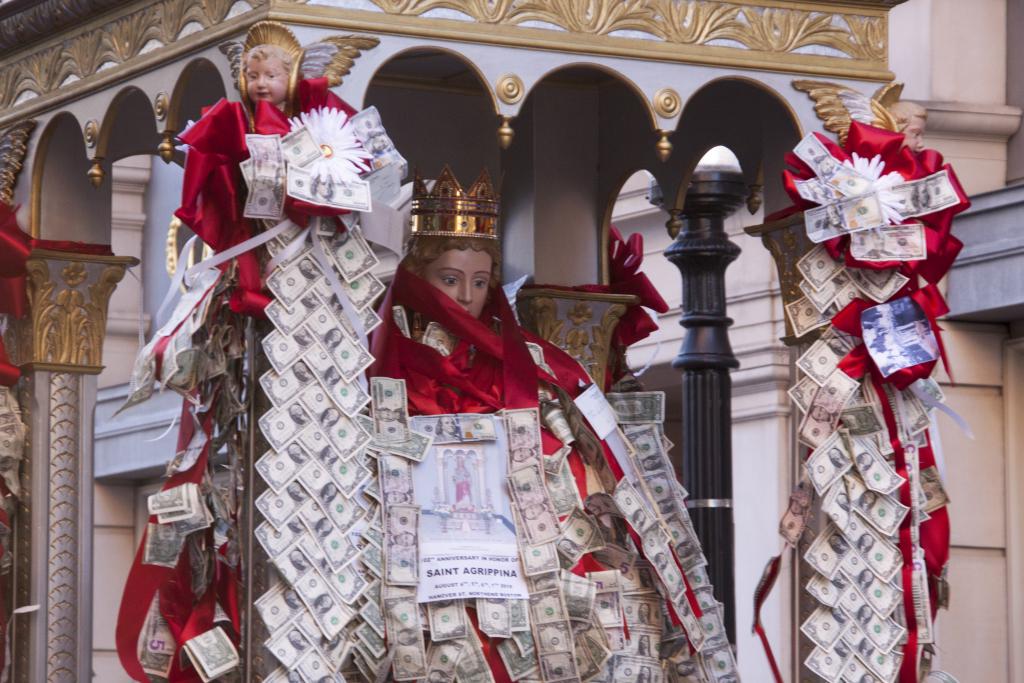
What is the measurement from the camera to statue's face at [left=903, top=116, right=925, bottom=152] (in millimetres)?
8797

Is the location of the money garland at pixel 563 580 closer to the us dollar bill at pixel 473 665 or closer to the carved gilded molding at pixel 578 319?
the us dollar bill at pixel 473 665

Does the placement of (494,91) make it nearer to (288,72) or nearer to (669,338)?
(288,72)

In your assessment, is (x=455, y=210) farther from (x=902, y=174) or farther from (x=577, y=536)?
(x=902, y=174)

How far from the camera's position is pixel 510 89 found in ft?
27.1

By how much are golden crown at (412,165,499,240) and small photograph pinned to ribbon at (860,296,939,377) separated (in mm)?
1415

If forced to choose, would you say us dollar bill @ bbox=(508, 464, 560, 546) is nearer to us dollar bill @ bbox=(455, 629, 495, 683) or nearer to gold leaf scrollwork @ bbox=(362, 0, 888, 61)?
us dollar bill @ bbox=(455, 629, 495, 683)

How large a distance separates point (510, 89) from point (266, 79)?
87 cm

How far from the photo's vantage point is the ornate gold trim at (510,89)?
27.0 ft

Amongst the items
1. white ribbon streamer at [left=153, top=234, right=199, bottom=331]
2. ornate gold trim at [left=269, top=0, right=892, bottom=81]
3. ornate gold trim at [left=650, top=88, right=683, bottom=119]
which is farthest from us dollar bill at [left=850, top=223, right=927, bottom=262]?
white ribbon streamer at [left=153, top=234, right=199, bottom=331]

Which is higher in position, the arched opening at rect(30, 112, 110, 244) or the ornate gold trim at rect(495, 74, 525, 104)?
the ornate gold trim at rect(495, 74, 525, 104)

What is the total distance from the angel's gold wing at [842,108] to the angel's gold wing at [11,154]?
308 centimetres

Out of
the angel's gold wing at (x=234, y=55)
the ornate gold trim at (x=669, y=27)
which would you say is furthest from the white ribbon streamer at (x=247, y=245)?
the ornate gold trim at (x=669, y=27)

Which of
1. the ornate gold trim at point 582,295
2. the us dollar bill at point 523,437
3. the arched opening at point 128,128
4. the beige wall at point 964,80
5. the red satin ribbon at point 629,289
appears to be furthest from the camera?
the beige wall at point 964,80

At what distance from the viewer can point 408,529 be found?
8.23m
